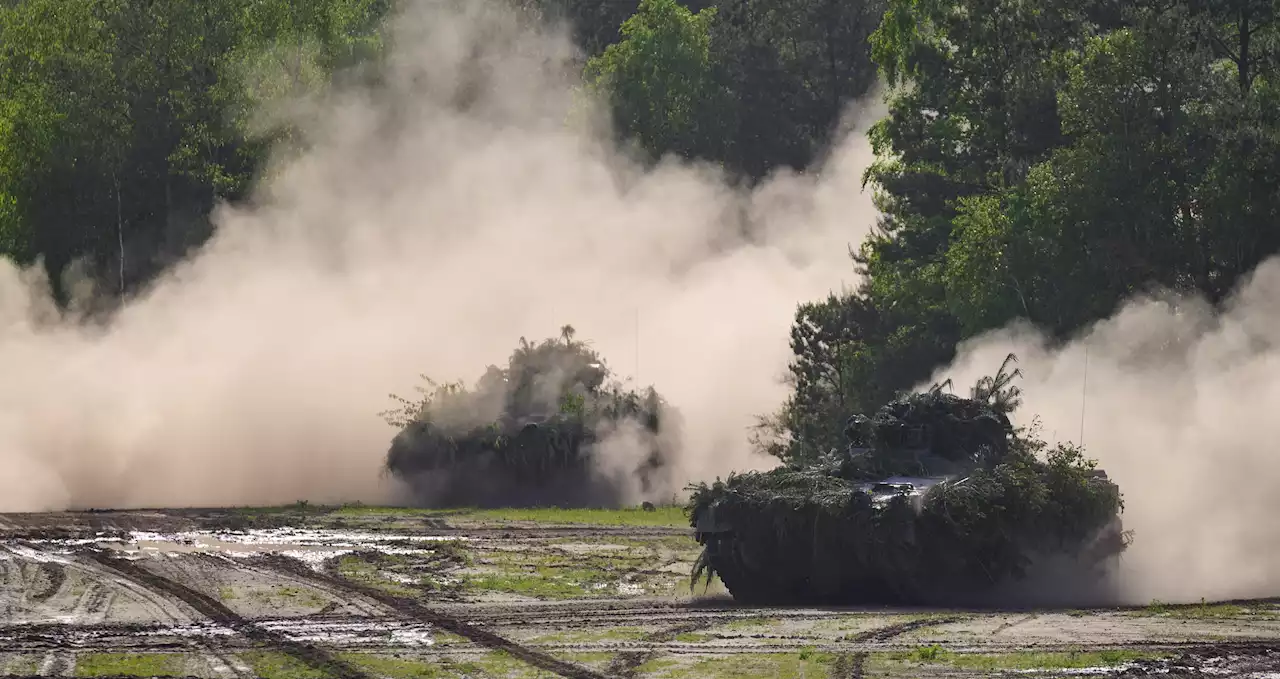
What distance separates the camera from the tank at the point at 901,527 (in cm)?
2683

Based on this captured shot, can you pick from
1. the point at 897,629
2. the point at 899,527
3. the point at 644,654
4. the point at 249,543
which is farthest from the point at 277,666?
the point at 249,543

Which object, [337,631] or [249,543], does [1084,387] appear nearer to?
[249,543]

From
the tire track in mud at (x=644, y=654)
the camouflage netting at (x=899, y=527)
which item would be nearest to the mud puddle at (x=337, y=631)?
the tire track in mud at (x=644, y=654)

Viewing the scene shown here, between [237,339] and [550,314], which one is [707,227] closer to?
[550,314]

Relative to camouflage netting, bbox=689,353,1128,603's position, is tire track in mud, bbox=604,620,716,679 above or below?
below

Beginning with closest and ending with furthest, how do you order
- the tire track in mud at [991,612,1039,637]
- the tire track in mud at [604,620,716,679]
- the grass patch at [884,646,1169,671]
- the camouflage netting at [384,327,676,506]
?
the tire track in mud at [604,620,716,679] < the grass patch at [884,646,1169,671] < the tire track in mud at [991,612,1039,637] < the camouflage netting at [384,327,676,506]

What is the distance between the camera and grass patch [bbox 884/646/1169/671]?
21344 millimetres

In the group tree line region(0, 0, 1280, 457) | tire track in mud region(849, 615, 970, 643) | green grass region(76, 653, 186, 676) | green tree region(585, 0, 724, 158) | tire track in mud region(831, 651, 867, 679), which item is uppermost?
green tree region(585, 0, 724, 158)

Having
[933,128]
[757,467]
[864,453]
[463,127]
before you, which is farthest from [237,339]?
[864,453]

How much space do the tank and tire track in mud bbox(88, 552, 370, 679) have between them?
5.93m

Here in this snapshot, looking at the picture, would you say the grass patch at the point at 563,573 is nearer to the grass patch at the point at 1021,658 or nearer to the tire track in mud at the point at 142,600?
the tire track in mud at the point at 142,600

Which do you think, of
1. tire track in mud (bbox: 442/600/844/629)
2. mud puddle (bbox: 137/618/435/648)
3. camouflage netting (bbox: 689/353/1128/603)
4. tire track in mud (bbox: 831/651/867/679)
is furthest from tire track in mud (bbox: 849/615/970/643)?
mud puddle (bbox: 137/618/435/648)

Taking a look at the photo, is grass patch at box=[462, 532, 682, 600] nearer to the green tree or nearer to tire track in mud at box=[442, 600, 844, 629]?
tire track in mud at box=[442, 600, 844, 629]

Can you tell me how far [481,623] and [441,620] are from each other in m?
0.53
